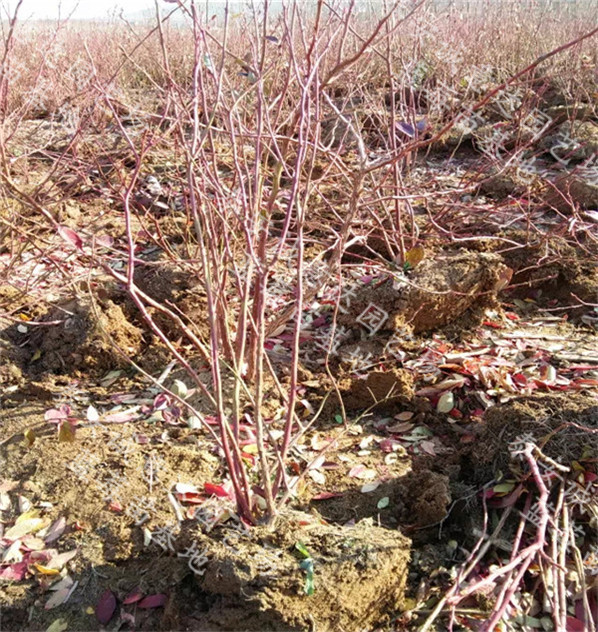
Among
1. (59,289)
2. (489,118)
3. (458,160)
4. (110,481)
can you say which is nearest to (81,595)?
(110,481)

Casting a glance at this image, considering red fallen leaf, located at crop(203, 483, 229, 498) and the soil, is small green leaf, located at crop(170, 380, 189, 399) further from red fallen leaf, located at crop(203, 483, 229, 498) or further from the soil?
red fallen leaf, located at crop(203, 483, 229, 498)

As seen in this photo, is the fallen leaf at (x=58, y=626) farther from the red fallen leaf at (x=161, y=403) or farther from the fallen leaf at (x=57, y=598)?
the red fallen leaf at (x=161, y=403)

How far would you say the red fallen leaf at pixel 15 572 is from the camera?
1.61 m

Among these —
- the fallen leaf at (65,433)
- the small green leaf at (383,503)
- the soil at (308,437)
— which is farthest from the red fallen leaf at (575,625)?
the fallen leaf at (65,433)

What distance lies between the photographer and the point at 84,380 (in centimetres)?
237

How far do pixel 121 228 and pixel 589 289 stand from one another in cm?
260

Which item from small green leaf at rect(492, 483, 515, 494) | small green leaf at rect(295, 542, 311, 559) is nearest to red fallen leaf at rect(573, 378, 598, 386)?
small green leaf at rect(492, 483, 515, 494)

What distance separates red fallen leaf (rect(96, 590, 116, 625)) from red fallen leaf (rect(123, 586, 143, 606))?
3 cm

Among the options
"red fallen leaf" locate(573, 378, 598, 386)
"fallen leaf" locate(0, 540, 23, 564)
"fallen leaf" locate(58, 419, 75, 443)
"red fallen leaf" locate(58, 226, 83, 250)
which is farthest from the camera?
"red fallen leaf" locate(573, 378, 598, 386)

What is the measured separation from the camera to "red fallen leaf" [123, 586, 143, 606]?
1.50 m

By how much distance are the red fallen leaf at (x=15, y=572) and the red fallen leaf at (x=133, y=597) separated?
329 mm

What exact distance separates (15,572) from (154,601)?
1.44 feet

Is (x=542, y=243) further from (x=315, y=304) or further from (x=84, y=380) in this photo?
(x=84, y=380)

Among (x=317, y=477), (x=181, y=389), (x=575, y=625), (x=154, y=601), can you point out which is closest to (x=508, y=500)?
(x=575, y=625)
